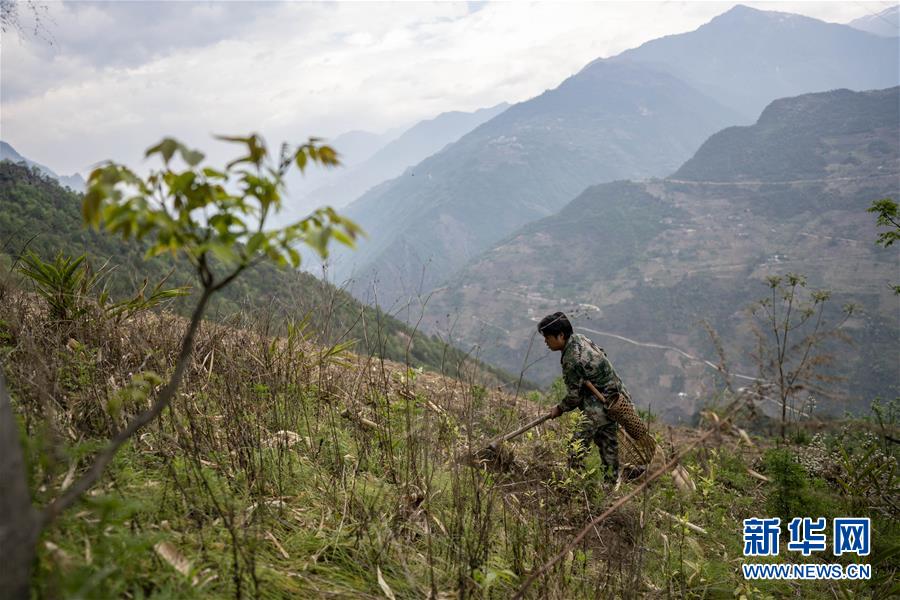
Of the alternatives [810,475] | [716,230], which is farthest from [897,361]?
[810,475]

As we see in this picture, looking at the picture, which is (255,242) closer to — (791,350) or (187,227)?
(187,227)

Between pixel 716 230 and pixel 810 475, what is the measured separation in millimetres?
142336

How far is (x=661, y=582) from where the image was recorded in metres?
3.14

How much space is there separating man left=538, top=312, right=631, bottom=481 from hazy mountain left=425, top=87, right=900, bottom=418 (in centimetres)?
5716

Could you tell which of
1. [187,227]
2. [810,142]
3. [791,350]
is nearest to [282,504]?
[187,227]

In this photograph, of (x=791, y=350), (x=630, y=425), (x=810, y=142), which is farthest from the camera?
(x=810, y=142)

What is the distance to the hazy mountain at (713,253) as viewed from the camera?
8638 cm

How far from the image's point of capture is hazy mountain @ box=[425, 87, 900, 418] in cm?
8638

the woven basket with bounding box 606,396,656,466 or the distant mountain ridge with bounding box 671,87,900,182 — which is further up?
the distant mountain ridge with bounding box 671,87,900,182

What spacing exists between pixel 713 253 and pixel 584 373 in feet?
435

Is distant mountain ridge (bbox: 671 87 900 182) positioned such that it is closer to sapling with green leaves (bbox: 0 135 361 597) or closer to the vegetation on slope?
the vegetation on slope

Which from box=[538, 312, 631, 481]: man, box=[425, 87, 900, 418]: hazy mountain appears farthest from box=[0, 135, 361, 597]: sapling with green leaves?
box=[425, 87, 900, 418]: hazy mountain

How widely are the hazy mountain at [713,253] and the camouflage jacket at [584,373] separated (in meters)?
57.2

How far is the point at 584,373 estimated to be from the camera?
15.8 feet
